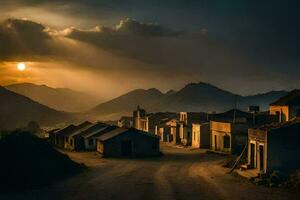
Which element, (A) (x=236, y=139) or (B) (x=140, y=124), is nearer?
(A) (x=236, y=139)

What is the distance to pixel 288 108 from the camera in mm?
63406

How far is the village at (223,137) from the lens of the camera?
38.9 metres

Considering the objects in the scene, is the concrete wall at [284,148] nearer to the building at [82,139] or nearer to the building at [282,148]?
the building at [282,148]

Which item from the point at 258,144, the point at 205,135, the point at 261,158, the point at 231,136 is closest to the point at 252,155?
the point at 258,144

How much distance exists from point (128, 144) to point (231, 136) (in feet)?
41.2

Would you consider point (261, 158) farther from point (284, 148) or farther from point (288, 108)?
point (288, 108)

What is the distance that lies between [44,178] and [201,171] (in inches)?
556

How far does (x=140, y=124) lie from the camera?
350 ft

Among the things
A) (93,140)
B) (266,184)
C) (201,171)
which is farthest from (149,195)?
(93,140)

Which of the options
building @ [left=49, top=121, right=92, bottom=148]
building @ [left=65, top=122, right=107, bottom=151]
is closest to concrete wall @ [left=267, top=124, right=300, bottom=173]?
building @ [left=65, top=122, right=107, bottom=151]

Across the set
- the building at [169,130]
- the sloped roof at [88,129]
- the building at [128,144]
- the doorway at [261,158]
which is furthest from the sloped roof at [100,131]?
the doorway at [261,158]

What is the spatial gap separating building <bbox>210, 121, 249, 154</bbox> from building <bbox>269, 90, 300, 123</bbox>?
22.7 feet

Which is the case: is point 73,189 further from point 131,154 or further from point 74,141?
point 74,141

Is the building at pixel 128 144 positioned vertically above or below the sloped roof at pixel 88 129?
below
